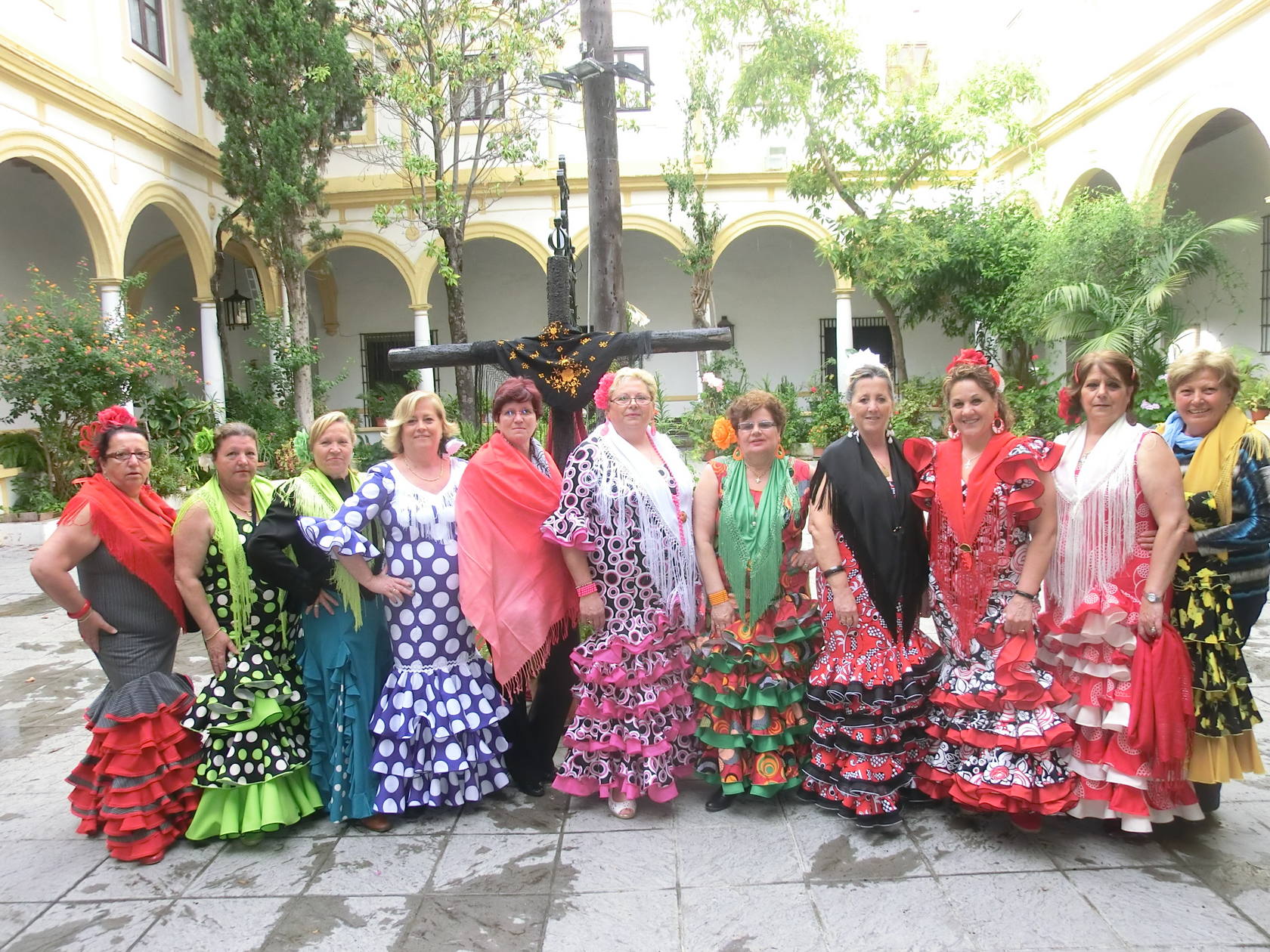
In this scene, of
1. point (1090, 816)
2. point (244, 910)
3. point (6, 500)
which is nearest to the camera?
A: point (244, 910)

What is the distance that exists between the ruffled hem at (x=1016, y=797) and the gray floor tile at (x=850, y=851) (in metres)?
0.26

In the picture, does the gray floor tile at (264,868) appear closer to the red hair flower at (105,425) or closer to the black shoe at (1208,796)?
the red hair flower at (105,425)

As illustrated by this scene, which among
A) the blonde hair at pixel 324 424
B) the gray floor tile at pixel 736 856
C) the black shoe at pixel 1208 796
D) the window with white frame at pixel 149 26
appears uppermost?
the window with white frame at pixel 149 26

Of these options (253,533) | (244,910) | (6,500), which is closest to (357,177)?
(6,500)

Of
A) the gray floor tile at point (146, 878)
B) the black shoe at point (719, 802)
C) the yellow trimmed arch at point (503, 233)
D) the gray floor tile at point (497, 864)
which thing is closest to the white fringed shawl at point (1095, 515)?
the black shoe at point (719, 802)

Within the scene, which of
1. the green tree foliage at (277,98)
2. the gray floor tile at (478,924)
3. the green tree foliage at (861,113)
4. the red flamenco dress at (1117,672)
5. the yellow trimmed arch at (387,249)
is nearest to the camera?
the gray floor tile at (478,924)

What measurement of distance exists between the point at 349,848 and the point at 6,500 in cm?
963

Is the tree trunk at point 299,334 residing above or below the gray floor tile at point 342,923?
above

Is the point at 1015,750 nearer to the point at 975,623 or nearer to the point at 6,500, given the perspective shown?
the point at 975,623

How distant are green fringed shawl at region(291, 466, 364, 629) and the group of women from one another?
1 centimetres

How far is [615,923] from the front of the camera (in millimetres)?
2635

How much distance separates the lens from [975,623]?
304cm

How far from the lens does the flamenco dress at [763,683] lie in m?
3.26

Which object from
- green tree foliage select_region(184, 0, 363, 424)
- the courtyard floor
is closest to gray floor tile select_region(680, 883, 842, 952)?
the courtyard floor
